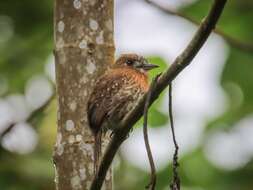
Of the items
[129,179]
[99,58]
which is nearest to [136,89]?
[99,58]

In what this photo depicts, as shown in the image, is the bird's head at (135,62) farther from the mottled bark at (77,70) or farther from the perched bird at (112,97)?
the mottled bark at (77,70)

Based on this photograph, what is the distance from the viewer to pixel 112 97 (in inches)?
178

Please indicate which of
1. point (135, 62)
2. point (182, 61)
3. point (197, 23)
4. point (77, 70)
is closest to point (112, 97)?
Answer: point (77, 70)

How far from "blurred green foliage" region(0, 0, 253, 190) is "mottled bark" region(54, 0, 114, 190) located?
1.20 meters

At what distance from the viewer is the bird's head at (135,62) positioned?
502 cm

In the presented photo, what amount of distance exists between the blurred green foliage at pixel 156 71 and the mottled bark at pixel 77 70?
1.20 metres

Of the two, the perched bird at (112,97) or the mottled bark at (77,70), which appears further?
the perched bird at (112,97)

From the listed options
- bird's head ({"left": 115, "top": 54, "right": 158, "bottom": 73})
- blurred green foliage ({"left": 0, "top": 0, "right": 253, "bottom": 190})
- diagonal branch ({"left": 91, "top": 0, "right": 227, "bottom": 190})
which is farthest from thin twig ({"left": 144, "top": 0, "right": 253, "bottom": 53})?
diagonal branch ({"left": 91, "top": 0, "right": 227, "bottom": 190})

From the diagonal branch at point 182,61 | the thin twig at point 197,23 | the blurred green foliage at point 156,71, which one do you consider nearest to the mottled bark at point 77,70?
the thin twig at point 197,23

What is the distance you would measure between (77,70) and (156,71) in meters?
1.47

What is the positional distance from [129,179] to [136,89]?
1210mm

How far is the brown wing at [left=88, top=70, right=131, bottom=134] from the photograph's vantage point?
431 cm

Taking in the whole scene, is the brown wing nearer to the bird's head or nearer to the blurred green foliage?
the bird's head

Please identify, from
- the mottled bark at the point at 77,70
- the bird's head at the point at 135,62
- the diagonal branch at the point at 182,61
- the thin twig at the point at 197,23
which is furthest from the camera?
the bird's head at the point at 135,62
